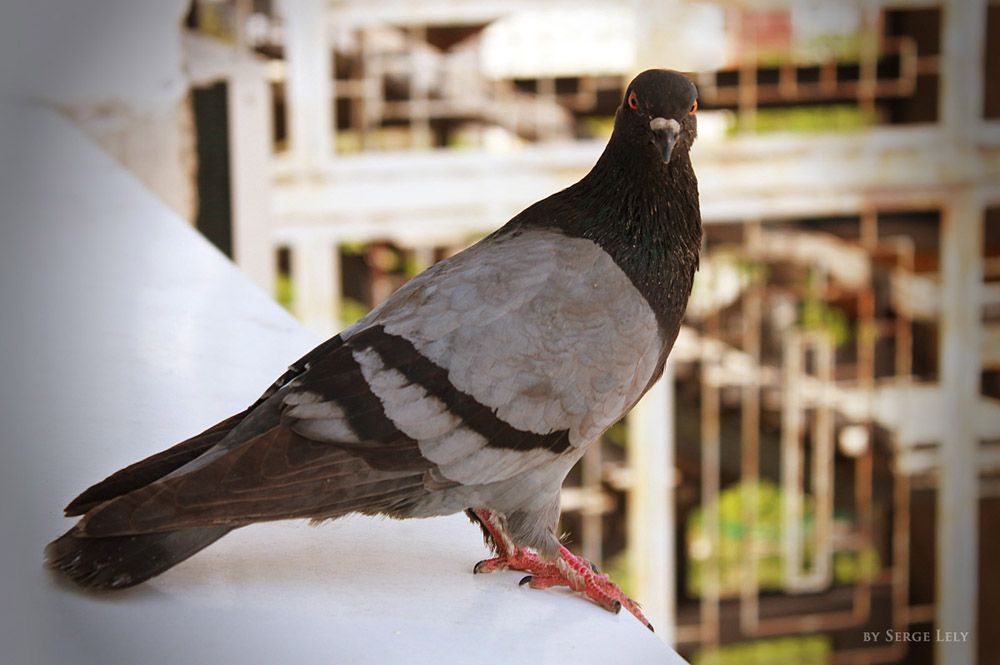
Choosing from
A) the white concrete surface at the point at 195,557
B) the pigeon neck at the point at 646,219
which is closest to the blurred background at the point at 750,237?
the white concrete surface at the point at 195,557

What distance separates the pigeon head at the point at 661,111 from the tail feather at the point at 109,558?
3.24 feet

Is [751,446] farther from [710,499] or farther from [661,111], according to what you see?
[661,111]

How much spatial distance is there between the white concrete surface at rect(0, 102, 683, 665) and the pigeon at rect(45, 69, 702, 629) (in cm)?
8

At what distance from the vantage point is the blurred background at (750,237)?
5.11 meters

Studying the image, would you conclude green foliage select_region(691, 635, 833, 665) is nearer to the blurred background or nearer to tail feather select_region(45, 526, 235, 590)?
the blurred background

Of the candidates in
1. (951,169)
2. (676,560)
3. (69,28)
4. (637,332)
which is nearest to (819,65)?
(951,169)

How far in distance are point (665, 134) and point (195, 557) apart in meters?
1.00

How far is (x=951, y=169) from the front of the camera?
17.3 ft

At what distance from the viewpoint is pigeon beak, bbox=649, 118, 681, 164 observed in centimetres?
169

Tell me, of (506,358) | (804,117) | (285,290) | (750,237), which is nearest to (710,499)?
(750,237)

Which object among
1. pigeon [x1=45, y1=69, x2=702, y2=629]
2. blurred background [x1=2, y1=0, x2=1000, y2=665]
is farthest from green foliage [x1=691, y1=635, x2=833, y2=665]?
pigeon [x1=45, y1=69, x2=702, y2=629]

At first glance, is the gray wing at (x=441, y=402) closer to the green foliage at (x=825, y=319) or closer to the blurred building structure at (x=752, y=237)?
the blurred building structure at (x=752, y=237)

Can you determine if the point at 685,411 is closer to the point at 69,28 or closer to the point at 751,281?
the point at 751,281

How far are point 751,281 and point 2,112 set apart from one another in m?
3.76
